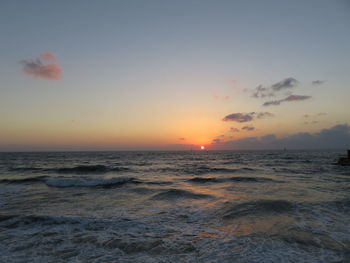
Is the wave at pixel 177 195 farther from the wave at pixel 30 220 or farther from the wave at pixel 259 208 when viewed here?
the wave at pixel 30 220

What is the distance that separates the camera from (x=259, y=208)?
32.0 ft

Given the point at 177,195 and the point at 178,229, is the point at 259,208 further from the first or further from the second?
the point at 177,195

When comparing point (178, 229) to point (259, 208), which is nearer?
point (178, 229)

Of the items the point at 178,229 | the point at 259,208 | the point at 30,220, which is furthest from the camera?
the point at 259,208

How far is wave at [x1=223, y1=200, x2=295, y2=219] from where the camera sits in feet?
Result: 29.8

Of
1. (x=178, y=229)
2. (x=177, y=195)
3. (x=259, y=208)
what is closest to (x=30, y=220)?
(x=178, y=229)

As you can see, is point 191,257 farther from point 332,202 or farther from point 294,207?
point 332,202

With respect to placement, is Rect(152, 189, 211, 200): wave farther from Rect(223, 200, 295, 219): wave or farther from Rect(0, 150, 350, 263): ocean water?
Rect(223, 200, 295, 219): wave

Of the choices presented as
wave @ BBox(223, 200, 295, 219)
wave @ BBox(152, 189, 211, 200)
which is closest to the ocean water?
wave @ BBox(223, 200, 295, 219)

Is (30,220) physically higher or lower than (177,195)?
higher

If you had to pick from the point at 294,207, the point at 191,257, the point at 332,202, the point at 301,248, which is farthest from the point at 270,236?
the point at 332,202

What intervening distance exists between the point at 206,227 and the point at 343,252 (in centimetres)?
385

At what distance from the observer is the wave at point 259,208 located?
9.08 meters

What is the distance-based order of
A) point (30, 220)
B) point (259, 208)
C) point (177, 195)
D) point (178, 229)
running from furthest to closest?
point (177, 195), point (259, 208), point (30, 220), point (178, 229)
